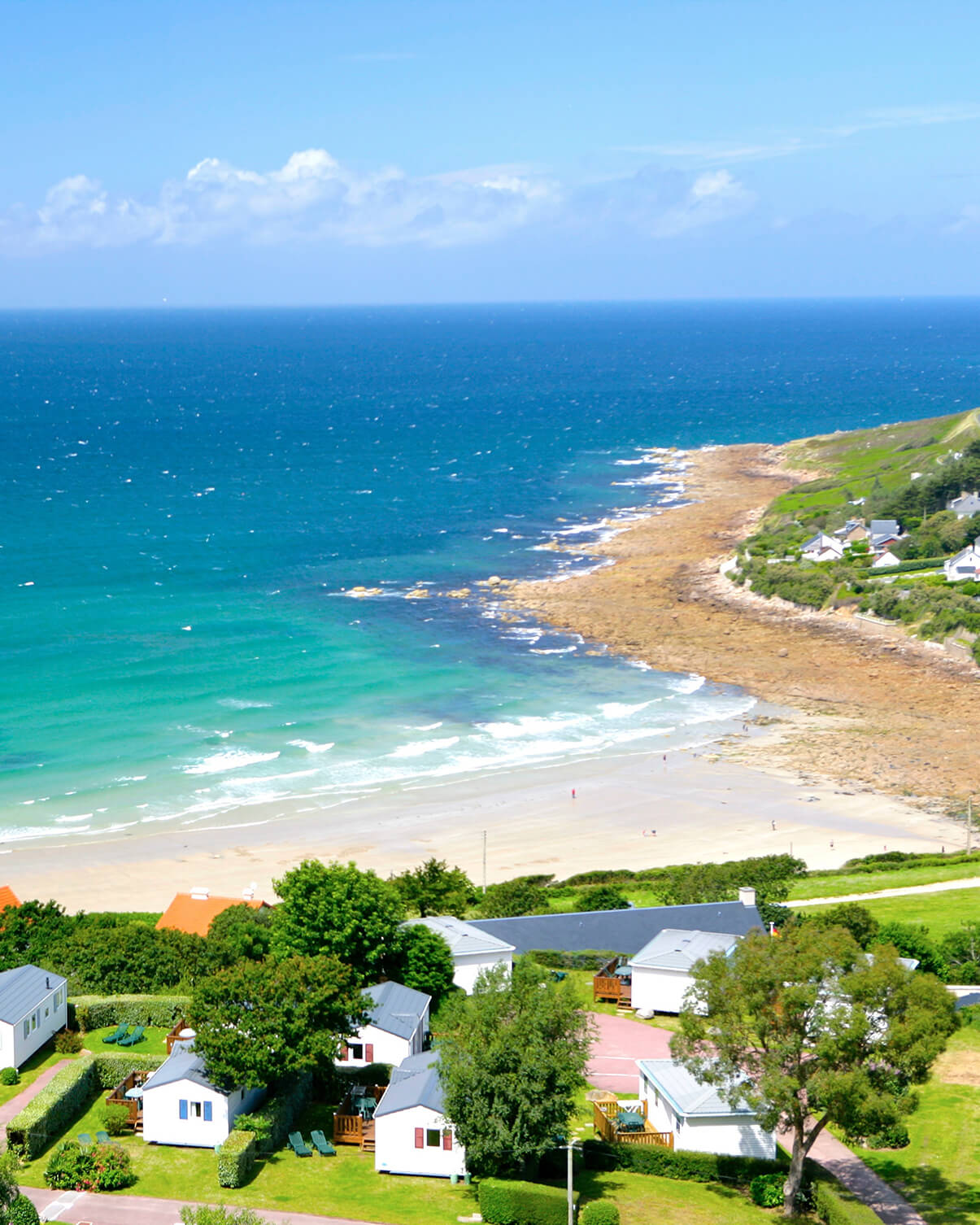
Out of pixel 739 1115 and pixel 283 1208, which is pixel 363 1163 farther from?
pixel 739 1115

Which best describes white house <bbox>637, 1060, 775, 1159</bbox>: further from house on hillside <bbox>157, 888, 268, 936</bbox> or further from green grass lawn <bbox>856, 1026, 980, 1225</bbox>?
house on hillside <bbox>157, 888, 268, 936</bbox>

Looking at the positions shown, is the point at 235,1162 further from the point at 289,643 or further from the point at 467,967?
the point at 289,643

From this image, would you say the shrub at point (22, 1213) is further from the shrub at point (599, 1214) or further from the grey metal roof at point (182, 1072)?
the shrub at point (599, 1214)

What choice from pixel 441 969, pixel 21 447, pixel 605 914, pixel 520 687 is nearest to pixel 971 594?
pixel 520 687

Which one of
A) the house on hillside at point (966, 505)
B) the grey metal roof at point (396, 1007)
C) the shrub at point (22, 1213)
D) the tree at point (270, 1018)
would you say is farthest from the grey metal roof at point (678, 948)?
the house on hillside at point (966, 505)

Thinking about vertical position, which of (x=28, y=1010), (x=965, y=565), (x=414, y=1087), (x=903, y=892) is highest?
(x=965, y=565)

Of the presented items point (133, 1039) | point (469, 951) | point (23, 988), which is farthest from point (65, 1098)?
point (469, 951)
